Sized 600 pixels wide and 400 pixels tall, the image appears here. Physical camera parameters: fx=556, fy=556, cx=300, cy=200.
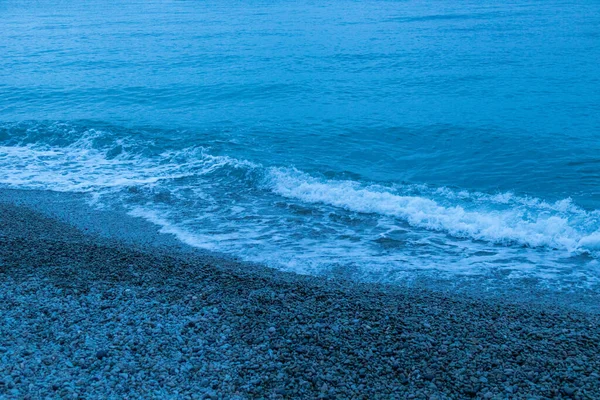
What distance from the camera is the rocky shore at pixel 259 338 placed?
5.84m

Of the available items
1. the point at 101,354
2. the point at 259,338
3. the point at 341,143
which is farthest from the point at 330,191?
the point at 101,354

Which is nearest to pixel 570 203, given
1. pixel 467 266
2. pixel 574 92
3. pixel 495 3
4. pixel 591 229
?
pixel 591 229

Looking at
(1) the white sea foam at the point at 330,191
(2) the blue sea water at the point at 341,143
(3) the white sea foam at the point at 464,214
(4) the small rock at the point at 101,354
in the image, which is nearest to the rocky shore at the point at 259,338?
(4) the small rock at the point at 101,354

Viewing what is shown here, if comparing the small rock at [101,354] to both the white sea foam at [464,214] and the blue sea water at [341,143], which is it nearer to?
the blue sea water at [341,143]

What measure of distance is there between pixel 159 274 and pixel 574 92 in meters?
20.4

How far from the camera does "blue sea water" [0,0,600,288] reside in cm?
1128

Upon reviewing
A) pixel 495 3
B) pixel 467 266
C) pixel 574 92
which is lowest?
pixel 467 266

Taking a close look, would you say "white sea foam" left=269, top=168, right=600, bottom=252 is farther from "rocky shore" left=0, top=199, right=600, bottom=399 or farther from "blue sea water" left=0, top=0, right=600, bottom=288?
"rocky shore" left=0, top=199, right=600, bottom=399

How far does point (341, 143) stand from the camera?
1850 centimetres

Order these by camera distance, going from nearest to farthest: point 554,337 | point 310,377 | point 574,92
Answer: point 310,377, point 554,337, point 574,92

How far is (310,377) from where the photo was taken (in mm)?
5977

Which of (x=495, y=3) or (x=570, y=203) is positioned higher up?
(x=495, y=3)

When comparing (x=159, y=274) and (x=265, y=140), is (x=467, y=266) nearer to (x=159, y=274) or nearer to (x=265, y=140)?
(x=159, y=274)

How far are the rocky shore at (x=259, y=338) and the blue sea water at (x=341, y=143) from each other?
7.23 feet
